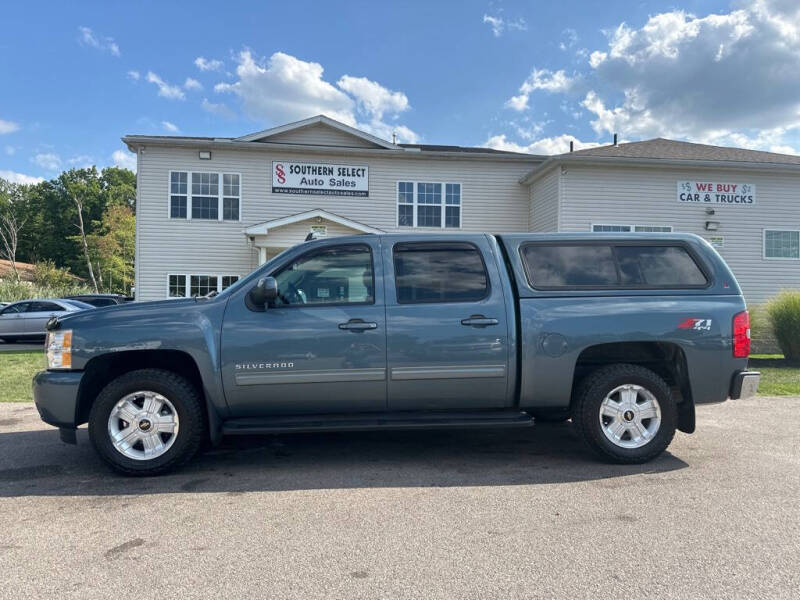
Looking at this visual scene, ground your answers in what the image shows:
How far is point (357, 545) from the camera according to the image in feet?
10.3

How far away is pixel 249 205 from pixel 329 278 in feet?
43.9

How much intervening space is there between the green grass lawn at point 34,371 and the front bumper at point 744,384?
4609 millimetres

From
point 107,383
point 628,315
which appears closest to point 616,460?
point 628,315

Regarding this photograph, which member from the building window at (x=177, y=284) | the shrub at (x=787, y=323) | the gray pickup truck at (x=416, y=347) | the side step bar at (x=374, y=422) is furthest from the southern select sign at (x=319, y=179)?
the side step bar at (x=374, y=422)

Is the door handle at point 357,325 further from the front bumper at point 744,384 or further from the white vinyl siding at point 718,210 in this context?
the white vinyl siding at point 718,210

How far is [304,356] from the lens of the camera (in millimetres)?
4355

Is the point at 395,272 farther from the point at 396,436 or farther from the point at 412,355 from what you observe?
the point at 396,436

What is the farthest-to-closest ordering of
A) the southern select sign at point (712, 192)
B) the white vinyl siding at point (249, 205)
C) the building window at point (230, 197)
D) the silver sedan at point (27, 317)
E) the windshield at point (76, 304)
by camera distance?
the building window at point (230, 197) → the southern select sign at point (712, 192) → the white vinyl siding at point (249, 205) → the silver sedan at point (27, 317) → the windshield at point (76, 304)

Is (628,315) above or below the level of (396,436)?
above

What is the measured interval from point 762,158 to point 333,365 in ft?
60.4

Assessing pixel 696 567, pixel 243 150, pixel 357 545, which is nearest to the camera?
pixel 696 567

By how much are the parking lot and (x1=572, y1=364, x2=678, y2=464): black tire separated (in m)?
0.15

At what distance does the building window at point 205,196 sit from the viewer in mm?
16875

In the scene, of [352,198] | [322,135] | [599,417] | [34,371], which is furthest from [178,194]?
[599,417]
